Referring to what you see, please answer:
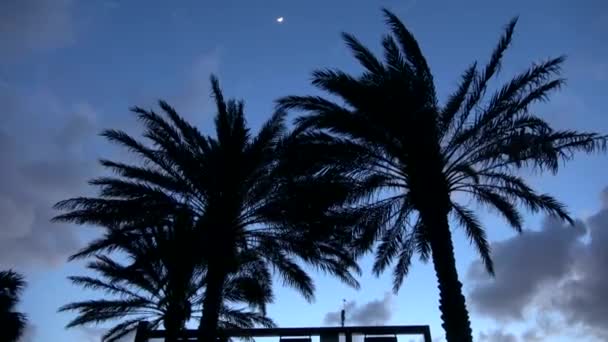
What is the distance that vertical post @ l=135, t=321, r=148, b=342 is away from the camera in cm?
1855

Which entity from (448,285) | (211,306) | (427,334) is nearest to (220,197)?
(211,306)

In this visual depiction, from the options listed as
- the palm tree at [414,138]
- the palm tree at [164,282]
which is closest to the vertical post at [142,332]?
the palm tree at [164,282]

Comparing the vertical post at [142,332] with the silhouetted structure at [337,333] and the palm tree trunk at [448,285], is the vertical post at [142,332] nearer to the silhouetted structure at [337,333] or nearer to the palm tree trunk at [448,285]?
the silhouetted structure at [337,333]

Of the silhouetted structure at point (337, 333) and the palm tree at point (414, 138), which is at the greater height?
the palm tree at point (414, 138)

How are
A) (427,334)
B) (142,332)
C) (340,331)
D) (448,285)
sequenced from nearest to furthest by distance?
(448,285)
(142,332)
(427,334)
(340,331)

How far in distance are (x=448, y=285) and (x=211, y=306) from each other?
6.75 m

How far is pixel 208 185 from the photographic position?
47.9ft

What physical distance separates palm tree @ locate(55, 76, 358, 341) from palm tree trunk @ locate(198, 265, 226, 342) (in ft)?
0.11

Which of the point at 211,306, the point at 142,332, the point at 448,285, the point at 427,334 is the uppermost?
the point at 448,285

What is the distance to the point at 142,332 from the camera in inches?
746

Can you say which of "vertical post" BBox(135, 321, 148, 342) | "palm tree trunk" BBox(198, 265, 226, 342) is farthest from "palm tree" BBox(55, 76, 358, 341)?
"vertical post" BBox(135, 321, 148, 342)

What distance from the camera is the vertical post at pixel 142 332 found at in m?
18.5

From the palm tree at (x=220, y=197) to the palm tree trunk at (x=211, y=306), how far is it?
33 mm

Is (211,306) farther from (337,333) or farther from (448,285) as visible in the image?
(337,333)
